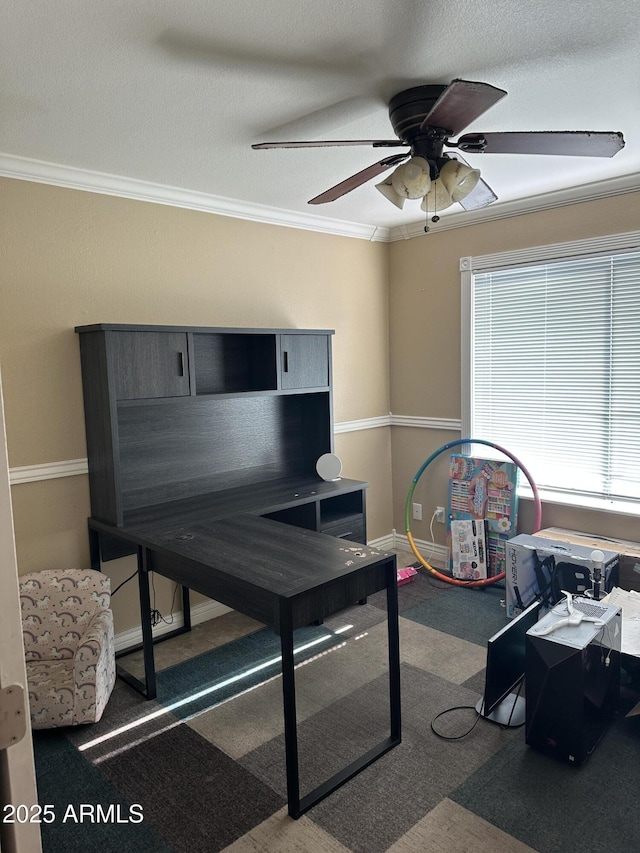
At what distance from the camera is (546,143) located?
6.77ft

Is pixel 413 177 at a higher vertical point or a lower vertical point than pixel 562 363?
higher

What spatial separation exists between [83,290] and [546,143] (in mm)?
2242

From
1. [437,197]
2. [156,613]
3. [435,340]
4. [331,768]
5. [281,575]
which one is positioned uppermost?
[437,197]

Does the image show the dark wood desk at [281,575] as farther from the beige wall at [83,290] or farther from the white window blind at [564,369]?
the white window blind at [564,369]

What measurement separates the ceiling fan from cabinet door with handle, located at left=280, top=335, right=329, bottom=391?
1.42m

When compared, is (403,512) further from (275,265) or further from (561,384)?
(275,265)

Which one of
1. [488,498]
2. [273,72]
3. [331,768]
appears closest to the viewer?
[273,72]

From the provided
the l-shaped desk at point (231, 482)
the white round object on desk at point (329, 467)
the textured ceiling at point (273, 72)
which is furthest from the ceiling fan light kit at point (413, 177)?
the white round object on desk at point (329, 467)

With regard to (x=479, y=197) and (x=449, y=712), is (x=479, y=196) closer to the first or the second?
(x=479, y=197)

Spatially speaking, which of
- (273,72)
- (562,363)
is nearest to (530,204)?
(562,363)

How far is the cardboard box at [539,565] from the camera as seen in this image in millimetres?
3307

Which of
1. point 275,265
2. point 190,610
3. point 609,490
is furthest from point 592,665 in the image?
point 275,265

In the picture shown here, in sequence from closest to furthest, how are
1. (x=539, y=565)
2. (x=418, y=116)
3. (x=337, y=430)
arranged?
(x=418, y=116)
(x=539, y=565)
(x=337, y=430)

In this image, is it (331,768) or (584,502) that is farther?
(584,502)
